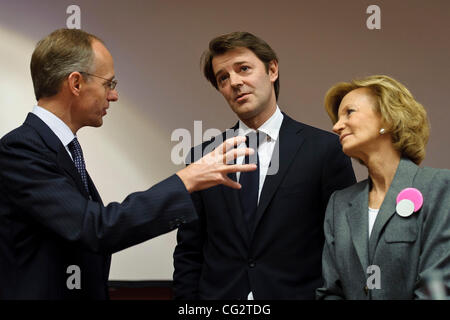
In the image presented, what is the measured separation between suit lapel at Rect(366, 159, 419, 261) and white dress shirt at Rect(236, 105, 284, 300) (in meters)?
0.52

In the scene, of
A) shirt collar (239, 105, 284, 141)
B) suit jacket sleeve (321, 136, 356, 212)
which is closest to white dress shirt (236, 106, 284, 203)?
shirt collar (239, 105, 284, 141)

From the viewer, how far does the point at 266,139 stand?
241cm

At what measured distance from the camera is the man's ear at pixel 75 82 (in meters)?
1.98

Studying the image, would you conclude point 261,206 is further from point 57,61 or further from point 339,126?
point 57,61

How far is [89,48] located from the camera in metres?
2.06

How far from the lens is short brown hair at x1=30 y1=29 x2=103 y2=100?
197cm

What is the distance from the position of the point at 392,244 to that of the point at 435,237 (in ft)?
0.48

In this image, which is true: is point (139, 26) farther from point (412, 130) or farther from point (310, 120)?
point (412, 130)

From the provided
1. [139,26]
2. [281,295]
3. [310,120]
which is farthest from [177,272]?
[139,26]

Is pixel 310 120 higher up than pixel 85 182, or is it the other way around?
pixel 310 120

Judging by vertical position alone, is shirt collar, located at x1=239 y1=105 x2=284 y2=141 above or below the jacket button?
above

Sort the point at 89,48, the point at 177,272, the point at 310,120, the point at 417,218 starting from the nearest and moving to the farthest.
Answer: the point at 417,218 → the point at 89,48 → the point at 177,272 → the point at 310,120

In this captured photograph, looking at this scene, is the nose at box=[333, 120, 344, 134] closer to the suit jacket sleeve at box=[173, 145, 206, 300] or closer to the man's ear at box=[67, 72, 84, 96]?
the suit jacket sleeve at box=[173, 145, 206, 300]
